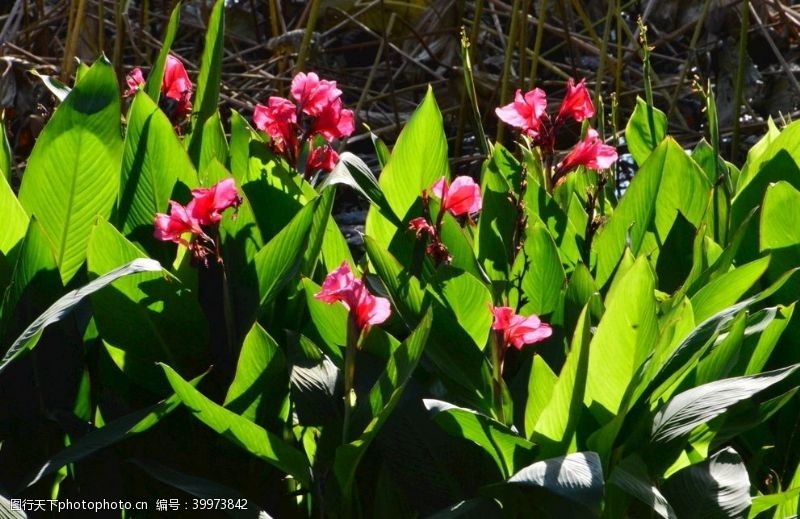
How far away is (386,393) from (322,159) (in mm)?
435

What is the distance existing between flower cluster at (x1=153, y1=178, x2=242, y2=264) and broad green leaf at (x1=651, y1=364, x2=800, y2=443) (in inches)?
18.4

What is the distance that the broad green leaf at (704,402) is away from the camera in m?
0.95

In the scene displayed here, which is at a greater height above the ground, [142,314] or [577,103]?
[577,103]

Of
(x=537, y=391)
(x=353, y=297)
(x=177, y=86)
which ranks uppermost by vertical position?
(x=177, y=86)

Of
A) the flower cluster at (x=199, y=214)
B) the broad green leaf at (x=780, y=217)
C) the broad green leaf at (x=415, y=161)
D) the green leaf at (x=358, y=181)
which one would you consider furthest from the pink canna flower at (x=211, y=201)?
the broad green leaf at (x=780, y=217)

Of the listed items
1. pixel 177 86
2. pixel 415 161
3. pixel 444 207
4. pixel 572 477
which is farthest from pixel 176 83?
pixel 572 477

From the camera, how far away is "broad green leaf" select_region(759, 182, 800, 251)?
122 cm

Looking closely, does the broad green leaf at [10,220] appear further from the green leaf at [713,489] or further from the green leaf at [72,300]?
the green leaf at [713,489]

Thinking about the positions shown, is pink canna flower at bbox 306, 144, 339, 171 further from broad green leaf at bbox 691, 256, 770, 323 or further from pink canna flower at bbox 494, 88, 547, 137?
broad green leaf at bbox 691, 256, 770, 323

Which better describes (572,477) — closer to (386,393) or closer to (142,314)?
(386,393)

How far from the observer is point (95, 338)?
1.17 m

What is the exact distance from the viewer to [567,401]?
95 centimetres

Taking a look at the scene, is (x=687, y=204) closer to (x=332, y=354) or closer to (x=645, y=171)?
(x=645, y=171)

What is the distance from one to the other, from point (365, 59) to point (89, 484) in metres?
2.91
